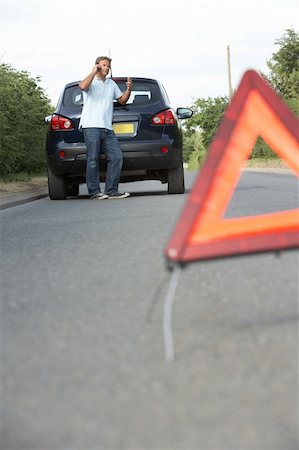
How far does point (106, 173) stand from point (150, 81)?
153 centimetres

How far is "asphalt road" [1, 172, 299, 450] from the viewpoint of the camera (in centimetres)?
255

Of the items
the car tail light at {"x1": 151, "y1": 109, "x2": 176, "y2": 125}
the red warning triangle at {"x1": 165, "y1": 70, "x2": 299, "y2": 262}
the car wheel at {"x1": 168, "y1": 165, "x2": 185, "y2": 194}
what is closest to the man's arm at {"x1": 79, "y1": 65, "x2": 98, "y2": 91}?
the car tail light at {"x1": 151, "y1": 109, "x2": 176, "y2": 125}

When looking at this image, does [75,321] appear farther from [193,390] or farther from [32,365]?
[193,390]

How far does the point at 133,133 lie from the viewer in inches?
506

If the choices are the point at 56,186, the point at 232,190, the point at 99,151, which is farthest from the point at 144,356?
the point at 56,186

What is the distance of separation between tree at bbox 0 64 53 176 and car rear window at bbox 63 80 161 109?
17.9 feet

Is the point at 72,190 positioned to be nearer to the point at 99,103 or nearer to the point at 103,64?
the point at 99,103

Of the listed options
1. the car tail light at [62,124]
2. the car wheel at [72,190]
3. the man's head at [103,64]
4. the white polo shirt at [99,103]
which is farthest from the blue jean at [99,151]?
the car wheel at [72,190]

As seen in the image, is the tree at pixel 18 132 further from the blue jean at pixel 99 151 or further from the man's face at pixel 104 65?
the man's face at pixel 104 65

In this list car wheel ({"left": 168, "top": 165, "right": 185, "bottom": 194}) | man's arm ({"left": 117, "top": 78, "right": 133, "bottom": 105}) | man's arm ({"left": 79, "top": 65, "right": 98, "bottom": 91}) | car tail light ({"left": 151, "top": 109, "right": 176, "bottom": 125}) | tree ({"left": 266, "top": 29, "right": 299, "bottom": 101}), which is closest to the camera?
man's arm ({"left": 79, "top": 65, "right": 98, "bottom": 91})

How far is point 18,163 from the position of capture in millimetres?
24391

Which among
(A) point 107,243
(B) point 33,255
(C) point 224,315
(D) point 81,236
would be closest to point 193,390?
(C) point 224,315

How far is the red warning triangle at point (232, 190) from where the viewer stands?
3.45 metres

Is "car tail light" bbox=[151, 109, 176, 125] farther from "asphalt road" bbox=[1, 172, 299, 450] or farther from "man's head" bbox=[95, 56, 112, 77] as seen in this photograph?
"asphalt road" bbox=[1, 172, 299, 450]
